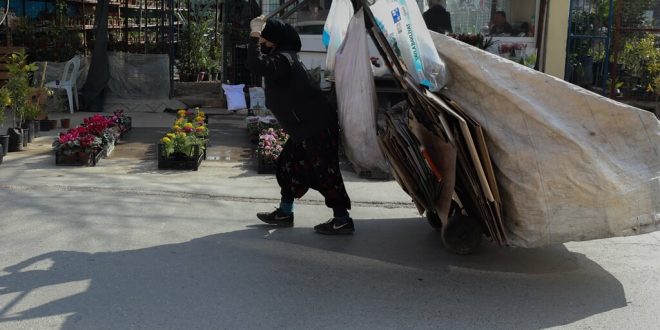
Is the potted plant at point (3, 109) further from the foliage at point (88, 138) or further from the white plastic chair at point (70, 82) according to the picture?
the white plastic chair at point (70, 82)

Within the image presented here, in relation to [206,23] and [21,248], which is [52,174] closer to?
[21,248]

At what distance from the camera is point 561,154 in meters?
4.53

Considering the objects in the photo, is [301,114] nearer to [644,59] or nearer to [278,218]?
[278,218]

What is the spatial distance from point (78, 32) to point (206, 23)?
10.0 ft

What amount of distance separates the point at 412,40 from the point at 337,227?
1.71m

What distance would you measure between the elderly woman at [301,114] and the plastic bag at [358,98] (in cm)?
22

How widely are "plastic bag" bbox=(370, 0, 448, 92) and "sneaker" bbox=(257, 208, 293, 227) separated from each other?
1790 mm

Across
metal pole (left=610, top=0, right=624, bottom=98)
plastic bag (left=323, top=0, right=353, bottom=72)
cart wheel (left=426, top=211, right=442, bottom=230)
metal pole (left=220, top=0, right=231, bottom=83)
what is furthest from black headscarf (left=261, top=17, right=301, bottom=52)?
metal pole (left=220, top=0, right=231, bottom=83)

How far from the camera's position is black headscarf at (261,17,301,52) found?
5.52 m

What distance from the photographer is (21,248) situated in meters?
5.18

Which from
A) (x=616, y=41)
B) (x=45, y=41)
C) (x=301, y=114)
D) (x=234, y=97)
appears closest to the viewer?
(x=301, y=114)

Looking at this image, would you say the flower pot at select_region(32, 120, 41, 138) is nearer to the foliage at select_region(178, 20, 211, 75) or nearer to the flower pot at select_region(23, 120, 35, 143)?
the flower pot at select_region(23, 120, 35, 143)

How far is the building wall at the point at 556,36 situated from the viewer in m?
12.5

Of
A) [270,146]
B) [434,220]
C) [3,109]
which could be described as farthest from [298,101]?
[3,109]
